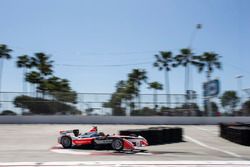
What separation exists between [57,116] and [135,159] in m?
21.4

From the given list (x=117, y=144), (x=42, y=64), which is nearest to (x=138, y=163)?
(x=117, y=144)

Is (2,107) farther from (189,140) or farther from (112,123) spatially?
(189,140)

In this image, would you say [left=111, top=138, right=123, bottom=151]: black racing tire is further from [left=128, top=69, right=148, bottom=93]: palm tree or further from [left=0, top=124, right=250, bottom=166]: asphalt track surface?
[left=128, top=69, right=148, bottom=93]: palm tree

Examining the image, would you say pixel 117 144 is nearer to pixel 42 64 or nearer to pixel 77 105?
pixel 77 105

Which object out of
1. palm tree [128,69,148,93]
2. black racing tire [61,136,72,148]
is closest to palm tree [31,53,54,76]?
palm tree [128,69,148,93]

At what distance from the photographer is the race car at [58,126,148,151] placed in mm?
17359

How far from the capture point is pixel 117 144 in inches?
689

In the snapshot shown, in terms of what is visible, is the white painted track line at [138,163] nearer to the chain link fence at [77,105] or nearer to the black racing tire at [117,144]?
the black racing tire at [117,144]

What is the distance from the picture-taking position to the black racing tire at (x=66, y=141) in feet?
60.8

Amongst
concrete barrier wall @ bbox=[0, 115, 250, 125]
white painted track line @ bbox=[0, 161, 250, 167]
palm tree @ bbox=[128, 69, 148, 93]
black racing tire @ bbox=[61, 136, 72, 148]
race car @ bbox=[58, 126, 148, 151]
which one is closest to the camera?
white painted track line @ bbox=[0, 161, 250, 167]

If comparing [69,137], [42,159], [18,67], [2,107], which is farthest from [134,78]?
[42,159]

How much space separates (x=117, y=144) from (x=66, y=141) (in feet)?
8.31

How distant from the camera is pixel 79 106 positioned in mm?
35812

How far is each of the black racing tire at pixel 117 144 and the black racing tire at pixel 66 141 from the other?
2.10 m
